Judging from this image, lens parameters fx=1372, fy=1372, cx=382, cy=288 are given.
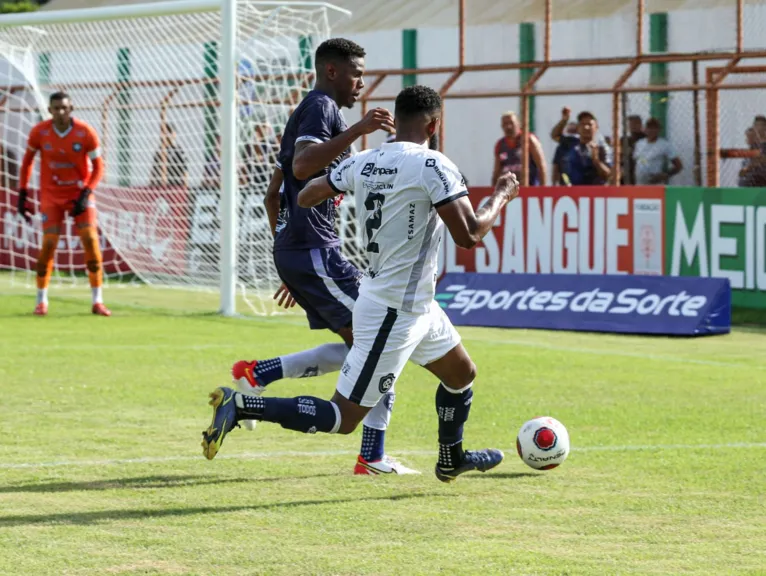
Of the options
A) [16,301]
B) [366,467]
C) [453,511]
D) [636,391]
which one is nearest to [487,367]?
[636,391]

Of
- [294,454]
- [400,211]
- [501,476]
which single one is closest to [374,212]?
[400,211]

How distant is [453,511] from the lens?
633cm

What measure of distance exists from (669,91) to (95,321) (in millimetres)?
7378

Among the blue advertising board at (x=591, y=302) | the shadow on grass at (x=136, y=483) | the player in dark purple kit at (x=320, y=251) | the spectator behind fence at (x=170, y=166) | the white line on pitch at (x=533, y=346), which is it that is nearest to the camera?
the shadow on grass at (x=136, y=483)

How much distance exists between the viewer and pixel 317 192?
6602mm

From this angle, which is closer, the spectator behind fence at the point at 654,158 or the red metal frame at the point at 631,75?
the red metal frame at the point at 631,75

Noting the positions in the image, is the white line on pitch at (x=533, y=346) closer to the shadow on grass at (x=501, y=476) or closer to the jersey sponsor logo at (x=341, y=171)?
the shadow on grass at (x=501, y=476)

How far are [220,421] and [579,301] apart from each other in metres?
9.79

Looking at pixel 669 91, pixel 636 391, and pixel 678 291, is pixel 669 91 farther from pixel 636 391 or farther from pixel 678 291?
pixel 636 391

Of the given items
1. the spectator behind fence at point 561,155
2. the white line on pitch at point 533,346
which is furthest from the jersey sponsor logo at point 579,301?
the spectator behind fence at point 561,155

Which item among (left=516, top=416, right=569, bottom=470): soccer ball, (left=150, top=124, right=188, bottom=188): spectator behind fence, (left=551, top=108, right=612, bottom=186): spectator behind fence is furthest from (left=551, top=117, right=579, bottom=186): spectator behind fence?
(left=516, top=416, right=569, bottom=470): soccer ball

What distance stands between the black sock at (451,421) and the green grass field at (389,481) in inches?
6.4

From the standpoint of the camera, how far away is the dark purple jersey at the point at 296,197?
23.7 ft

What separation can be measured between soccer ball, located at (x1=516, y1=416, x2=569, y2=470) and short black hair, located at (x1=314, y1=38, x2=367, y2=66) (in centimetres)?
221
